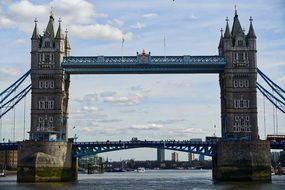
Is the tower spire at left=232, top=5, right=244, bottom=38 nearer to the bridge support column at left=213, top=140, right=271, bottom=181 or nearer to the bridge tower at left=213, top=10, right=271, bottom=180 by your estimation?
the bridge tower at left=213, top=10, right=271, bottom=180

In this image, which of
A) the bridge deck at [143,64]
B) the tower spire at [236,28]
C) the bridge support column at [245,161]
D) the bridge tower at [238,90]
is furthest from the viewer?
the tower spire at [236,28]

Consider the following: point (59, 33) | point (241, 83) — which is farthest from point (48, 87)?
point (241, 83)

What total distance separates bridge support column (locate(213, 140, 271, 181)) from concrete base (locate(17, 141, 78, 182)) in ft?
92.7

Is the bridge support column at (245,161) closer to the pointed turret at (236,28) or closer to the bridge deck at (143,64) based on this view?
the bridge deck at (143,64)

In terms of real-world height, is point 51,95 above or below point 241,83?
below

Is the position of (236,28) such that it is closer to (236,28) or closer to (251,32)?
(236,28)

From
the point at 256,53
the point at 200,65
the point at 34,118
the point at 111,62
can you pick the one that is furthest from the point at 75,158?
the point at 256,53

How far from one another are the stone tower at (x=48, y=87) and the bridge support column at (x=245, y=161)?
30532 mm

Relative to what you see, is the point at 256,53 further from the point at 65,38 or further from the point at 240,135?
the point at 65,38

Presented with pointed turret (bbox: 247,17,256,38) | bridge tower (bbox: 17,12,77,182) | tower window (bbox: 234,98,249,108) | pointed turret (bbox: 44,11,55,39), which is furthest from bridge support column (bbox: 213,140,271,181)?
pointed turret (bbox: 44,11,55,39)

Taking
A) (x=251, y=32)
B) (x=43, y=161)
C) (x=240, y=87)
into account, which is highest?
(x=251, y=32)

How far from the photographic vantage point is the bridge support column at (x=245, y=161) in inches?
4183

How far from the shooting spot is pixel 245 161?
106875 mm

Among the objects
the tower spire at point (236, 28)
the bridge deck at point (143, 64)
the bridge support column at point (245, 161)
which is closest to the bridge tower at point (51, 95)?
the bridge deck at point (143, 64)
